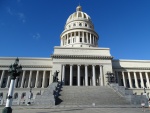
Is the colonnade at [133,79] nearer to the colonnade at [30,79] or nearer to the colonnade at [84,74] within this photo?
the colonnade at [84,74]

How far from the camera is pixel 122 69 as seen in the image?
46.0 metres

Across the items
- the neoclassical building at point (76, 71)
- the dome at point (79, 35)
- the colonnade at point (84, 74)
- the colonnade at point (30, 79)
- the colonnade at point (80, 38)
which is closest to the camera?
the neoclassical building at point (76, 71)

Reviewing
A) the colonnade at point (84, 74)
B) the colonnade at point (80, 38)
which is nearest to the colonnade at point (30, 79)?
the colonnade at point (84, 74)

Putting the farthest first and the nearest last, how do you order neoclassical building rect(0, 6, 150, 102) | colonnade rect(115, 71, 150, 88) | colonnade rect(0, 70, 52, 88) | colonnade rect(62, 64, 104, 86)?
colonnade rect(115, 71, 150, 88) < colonnade rect(0, 70, 52, 88) < colonnade rect(62, 64, 104, 86) < neoclassical building rect(0, 6, 150, 102)

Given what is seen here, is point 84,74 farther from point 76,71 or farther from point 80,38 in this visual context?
point 80,38

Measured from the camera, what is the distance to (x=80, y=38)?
57500 millimetres

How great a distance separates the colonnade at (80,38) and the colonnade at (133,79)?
17.6 m

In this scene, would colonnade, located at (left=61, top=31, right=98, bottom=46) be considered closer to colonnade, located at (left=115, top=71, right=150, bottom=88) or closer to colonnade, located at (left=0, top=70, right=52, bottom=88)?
colonnade, located at (left=115, top=71, right=150, bottom=88)

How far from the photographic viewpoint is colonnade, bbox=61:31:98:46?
186 feet

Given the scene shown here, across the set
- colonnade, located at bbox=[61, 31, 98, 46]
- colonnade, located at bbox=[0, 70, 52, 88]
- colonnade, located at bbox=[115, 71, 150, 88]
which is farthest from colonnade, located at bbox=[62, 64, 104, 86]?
colonnade, located at bbox=[61, 31, 98, 46]

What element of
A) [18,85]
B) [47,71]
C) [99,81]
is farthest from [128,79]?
[18,85]

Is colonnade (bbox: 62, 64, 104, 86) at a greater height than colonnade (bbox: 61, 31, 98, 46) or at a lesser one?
lesser

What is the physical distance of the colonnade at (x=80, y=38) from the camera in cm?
5681

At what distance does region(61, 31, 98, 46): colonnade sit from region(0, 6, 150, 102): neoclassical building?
37.9 ft
